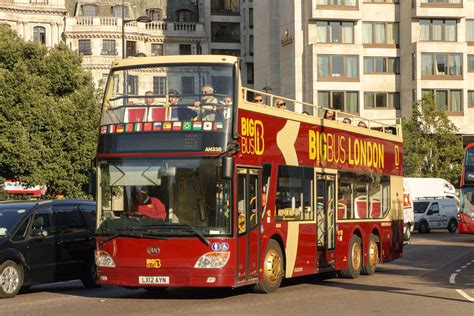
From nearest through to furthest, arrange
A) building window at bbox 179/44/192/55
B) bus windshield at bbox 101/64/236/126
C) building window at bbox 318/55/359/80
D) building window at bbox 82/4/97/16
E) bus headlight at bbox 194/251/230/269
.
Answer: bus headlight at bbox 194/251/230/269
bus windshield at bbox 101/64/236/126
building window at bbox 318/55/359/80
building window at bbox 82/4/97/16
building window at bbox 179/44/192/55

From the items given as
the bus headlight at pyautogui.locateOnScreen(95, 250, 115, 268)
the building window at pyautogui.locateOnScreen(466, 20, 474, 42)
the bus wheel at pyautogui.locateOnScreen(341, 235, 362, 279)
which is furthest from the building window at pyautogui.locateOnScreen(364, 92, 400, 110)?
the bus headlight at pyautogui.locateOnScreen(95, 250, 115, 268)

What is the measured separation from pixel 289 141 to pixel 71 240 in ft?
15.0

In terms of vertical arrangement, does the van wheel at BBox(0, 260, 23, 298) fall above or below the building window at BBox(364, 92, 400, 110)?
below

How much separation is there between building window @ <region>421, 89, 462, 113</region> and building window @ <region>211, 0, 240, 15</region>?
3272cm

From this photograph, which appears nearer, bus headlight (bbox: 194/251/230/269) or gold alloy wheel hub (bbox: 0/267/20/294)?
bus headlight (bbox: 194/251/230/269)

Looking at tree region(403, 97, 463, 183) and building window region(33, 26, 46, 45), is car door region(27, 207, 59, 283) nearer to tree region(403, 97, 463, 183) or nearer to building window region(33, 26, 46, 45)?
tree region(403, 97, 463, 183)

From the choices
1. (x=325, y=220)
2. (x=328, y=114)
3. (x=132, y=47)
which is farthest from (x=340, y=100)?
(x=325, y=220)

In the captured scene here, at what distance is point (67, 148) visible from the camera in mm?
45844

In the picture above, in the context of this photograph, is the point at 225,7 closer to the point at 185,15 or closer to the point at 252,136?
the point at 185,15

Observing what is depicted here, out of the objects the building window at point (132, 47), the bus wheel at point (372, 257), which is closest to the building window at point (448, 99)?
the building window at point (132, 47)

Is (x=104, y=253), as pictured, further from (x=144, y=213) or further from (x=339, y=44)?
(x=339, y=44)

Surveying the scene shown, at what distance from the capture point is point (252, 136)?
59.2ft

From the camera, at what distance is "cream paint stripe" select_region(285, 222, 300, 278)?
19500 mm

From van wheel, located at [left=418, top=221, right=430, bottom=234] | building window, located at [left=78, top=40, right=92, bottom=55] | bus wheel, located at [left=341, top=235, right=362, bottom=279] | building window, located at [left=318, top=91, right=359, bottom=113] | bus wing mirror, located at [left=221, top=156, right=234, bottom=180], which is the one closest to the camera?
bus wing mirror, located at [left=221, top=156, right=234, bottom=180]
